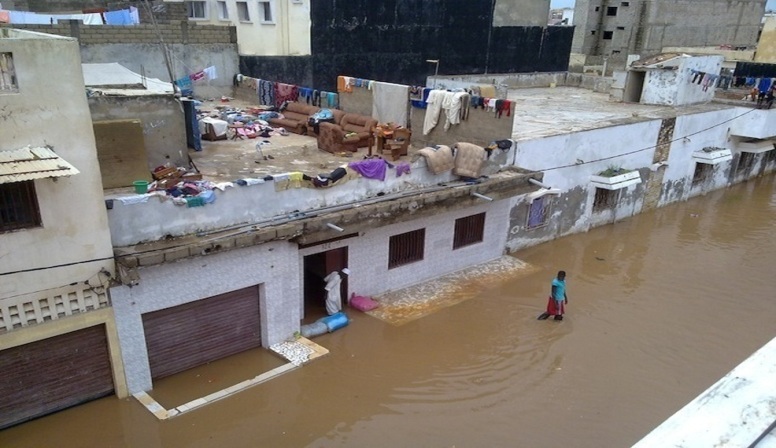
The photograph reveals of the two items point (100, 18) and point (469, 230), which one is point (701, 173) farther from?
point (100, 18)

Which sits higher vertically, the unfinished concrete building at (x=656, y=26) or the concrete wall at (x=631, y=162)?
the unfinished concrete building at (x=656, y=26)

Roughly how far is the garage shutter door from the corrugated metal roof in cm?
318

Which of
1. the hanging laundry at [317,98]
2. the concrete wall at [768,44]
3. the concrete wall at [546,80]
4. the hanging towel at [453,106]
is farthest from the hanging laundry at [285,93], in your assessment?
the concrete wall at [768,44]

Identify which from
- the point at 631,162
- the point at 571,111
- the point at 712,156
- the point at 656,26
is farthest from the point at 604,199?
the point at 656,26

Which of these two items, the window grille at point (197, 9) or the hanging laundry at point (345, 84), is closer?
the hanging laundry at point (345, 84)

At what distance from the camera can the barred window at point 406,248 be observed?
1410 cm

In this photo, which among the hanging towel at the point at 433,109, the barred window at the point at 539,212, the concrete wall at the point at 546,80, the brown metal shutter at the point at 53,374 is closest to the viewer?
the brown metal shutter at the point at 53,374

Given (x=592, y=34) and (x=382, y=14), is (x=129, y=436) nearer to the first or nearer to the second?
(x=382, y=14)

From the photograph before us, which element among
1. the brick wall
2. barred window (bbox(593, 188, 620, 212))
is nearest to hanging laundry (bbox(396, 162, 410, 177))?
barred window (bbox(593, 188, 620, 212))

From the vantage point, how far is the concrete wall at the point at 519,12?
112ft

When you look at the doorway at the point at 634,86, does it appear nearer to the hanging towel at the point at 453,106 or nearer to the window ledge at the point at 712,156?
the window ledge at the point at 712,156

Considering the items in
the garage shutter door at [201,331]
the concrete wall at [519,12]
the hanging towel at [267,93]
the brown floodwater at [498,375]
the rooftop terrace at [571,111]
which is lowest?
the brown floodwater at [498,375]

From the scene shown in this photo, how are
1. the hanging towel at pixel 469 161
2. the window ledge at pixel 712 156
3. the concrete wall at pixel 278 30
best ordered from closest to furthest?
1. the hanging towel at pixel 469 161
2. the window ledge at pixel 712 156
3. the concrete wall at pixel 278 30

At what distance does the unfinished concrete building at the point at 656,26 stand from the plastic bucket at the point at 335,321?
43.0m
